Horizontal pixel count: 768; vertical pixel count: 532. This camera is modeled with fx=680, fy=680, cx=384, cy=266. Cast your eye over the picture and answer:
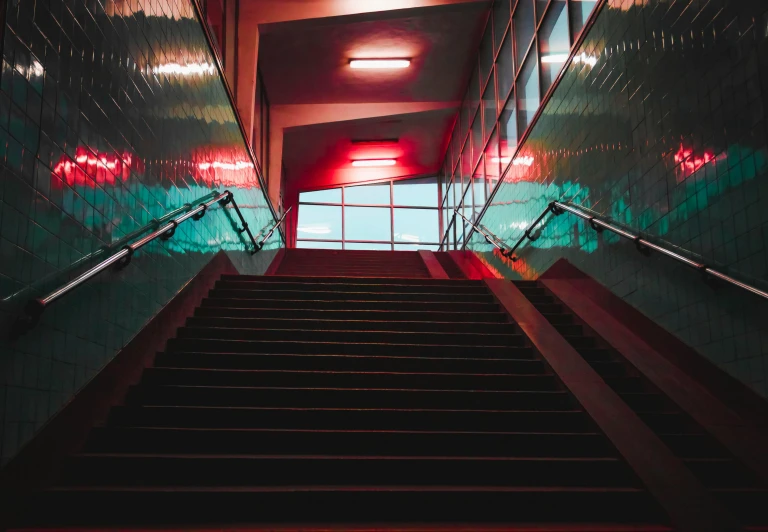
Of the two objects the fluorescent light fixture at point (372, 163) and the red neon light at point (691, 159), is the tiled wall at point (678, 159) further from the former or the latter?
the fluorescent light fixture at point (372, 163)

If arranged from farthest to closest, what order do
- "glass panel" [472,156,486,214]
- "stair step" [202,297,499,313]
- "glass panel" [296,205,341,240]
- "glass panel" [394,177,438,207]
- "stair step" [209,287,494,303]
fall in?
"glass panel" [394,177,438,207] → "glass panel" [296,205,341,240] → "glass panel" [472,156,486,214] → "stair step" [209,287,494,303] → "stair step" [202,297,499,313]

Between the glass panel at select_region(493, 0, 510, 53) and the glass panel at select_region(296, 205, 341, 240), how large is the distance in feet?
30.8

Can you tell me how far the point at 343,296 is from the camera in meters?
7.60

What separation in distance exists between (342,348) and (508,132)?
6.88 m

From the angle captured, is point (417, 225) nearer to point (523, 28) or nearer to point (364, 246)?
point (364, 246)

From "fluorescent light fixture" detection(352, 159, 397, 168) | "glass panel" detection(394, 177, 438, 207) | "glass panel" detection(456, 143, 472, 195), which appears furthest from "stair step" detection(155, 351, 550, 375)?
"glass panel" detection(394, 177, 438, 207)

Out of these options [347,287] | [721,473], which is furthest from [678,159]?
[347,287]

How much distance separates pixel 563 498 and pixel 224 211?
612cm

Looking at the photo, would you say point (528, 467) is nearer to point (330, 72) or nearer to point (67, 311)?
point (67, 311)

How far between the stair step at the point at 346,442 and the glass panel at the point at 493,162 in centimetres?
824

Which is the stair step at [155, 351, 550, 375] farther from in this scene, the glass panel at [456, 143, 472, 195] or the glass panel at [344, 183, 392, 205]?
the glass panel at [344, 183, 392, 205]

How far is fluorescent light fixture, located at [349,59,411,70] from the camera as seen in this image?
13.9m

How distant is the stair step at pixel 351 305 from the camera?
7.09 meters

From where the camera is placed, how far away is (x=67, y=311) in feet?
12.6
